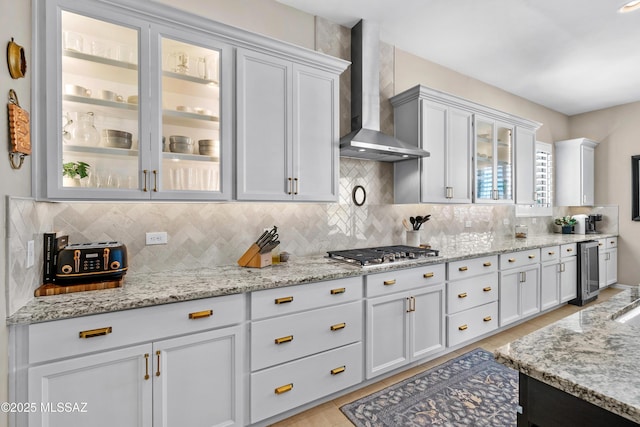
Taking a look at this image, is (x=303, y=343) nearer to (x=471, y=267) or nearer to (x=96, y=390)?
(x=96, y=390)

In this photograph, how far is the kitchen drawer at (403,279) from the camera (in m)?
2.27

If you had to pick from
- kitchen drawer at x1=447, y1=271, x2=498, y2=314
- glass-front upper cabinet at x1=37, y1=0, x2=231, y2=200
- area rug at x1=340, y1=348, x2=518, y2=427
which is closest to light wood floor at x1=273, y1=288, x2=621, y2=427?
area rug at x1=340, y1=348, x2=518, y2=427

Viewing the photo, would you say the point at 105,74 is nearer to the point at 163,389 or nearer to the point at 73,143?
the point at 73,143

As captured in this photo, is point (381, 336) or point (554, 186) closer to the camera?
point (381, 336)

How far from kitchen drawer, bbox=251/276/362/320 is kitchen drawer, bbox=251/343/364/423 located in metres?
0.34

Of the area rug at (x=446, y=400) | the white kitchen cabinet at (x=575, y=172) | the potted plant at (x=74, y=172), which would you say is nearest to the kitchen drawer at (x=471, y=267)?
the area rug at (x=446, y=400)

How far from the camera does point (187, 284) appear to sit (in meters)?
1.78

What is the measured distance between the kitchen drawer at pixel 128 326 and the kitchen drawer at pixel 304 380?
1.47 feet

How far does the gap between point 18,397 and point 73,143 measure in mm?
1193

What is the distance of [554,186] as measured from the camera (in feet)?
17.4

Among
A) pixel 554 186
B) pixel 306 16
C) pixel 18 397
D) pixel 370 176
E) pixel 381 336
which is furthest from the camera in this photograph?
pixel 554 186

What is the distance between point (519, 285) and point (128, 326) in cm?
370

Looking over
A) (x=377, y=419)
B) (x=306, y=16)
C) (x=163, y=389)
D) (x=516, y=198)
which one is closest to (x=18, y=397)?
(x=163, y=389)

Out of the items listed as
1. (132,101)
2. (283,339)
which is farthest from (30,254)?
(283,339)
